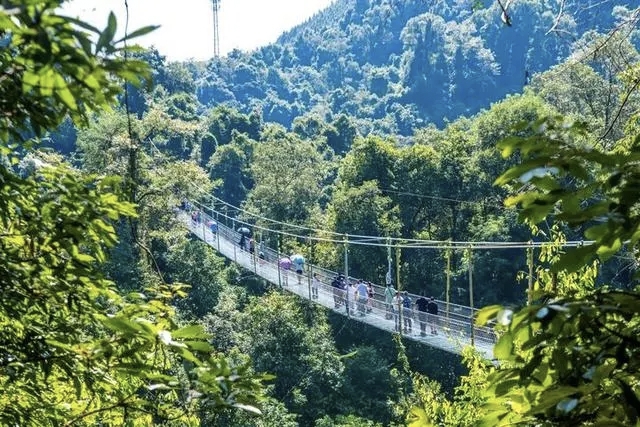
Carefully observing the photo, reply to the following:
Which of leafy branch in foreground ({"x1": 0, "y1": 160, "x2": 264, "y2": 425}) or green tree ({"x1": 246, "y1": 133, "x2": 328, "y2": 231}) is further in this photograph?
green tree ({"x1": 246, "y1": 133, "x2": 328, "y2": 231})

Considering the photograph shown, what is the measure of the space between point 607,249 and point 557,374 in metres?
0.14

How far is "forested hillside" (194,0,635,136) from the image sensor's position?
1881 inches

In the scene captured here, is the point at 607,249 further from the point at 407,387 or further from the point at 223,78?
the point at 223,78

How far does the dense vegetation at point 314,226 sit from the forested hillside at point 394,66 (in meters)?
0.32

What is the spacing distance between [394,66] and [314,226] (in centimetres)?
4243

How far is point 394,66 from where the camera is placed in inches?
2286

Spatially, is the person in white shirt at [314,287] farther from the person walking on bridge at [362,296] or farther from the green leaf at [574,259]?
the green leaf at [574,259]

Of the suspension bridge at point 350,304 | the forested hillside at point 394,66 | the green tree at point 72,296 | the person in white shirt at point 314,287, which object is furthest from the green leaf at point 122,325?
the forested hillside at point 394,66

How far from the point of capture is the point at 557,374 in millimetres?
832

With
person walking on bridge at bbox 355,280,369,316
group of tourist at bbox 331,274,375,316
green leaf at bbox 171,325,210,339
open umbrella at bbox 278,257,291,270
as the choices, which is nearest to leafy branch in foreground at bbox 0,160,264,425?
green leaf at bbox 171,325,210,339

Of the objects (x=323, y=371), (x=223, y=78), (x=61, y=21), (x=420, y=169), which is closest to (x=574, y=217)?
(x=61, y=21)

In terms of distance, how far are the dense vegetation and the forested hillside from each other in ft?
1.04

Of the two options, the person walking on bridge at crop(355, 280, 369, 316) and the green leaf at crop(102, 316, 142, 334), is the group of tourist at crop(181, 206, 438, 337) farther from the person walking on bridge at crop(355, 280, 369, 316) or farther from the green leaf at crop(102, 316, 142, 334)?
the green leaf at crop(102, 316, 142, 334)

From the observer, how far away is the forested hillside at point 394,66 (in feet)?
157
